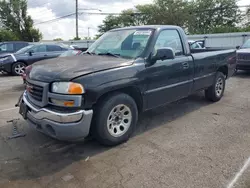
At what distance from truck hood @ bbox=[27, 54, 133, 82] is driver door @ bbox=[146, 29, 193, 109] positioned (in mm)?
605

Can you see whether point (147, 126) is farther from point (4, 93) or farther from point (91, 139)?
point (4, 93)

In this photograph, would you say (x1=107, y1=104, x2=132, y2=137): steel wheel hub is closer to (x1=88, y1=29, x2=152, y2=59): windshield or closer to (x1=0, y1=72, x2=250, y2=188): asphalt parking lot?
(x1=0, y1=72, x2=250, y2=188): asphalt parking lot

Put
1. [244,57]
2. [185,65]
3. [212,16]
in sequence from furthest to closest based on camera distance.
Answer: [212,16] → [244,57] → [185,65]

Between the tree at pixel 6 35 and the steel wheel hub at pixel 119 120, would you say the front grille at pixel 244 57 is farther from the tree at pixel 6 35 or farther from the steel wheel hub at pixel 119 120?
the tree at pixel 6 35

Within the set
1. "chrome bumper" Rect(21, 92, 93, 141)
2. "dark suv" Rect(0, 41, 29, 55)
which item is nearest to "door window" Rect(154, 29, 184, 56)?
"chrome bumper" Rect(21, 92, 93, 141)

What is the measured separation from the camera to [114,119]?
3.64m

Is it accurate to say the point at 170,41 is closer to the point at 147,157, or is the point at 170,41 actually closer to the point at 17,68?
the point at 147,157

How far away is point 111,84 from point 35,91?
110cm

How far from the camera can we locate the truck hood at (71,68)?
10.4ft

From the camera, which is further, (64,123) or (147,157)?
(147,157)

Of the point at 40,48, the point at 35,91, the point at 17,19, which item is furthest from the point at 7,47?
the point at 17,19

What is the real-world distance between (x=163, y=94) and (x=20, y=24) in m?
40.9

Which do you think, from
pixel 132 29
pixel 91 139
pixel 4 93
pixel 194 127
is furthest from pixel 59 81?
pixel 4 93

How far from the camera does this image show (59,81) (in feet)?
10.3
